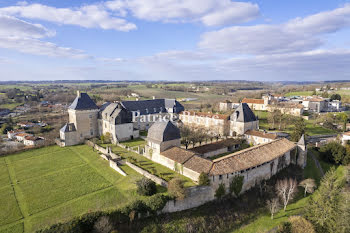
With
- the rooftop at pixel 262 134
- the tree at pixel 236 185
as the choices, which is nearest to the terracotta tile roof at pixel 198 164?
the tree at pixel 236 185

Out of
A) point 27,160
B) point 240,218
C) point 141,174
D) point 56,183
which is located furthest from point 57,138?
point 240,218

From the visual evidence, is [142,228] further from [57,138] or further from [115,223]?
[57,138]

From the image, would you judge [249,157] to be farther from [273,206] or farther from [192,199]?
[192,199]

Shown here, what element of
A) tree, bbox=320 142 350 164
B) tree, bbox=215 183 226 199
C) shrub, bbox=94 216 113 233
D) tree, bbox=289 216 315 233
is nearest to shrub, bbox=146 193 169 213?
shrub, bbox=94 216 113 233

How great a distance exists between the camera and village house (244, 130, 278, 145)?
138ft

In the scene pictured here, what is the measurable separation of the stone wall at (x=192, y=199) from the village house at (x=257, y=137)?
22083 millimetres

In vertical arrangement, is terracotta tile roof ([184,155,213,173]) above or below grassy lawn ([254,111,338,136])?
above

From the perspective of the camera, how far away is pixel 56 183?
28.5m

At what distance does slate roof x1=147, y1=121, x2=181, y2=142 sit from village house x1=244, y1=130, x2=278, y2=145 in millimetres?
19131

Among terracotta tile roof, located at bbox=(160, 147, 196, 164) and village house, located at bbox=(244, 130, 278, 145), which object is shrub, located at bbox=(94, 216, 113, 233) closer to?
terracotta tile roof, located at bbox=(160, 147, 196, 164)

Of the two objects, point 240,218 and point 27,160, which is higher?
point 27,160

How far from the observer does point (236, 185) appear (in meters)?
27.2

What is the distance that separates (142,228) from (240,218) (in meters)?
11.9

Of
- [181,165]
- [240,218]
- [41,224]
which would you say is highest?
[181,165]
